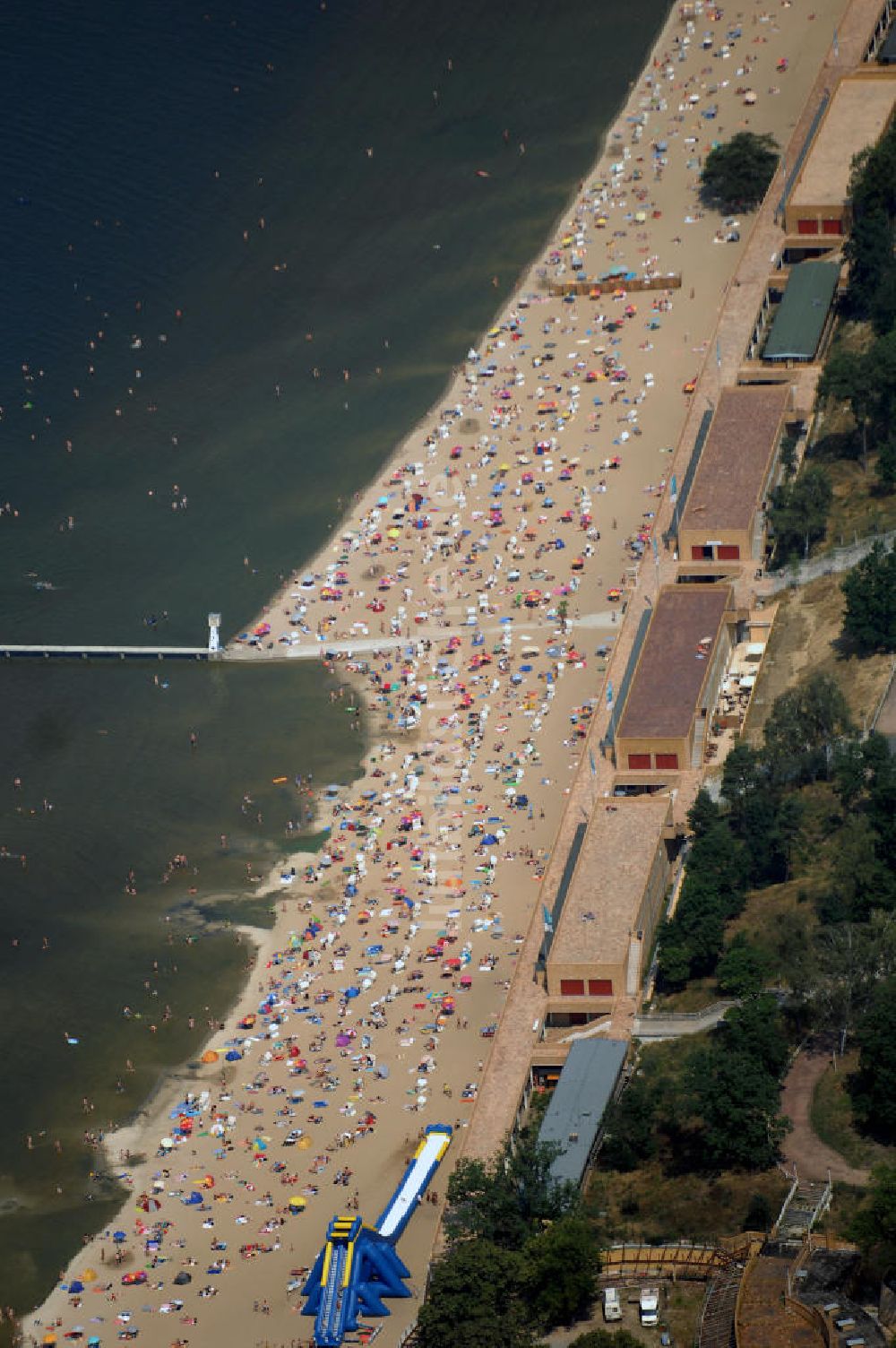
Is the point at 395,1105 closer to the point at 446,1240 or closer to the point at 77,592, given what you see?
the point at 446,1240

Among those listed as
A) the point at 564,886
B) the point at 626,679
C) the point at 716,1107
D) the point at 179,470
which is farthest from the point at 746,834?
the point at 179,470

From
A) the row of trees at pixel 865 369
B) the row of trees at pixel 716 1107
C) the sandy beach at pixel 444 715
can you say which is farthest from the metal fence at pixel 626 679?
the row of trees at pixel 716 1107

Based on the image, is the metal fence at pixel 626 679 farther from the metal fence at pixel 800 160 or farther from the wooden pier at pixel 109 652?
the metal fence at pixel 800 160

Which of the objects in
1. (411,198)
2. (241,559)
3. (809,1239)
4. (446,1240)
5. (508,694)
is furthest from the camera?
(411,198)

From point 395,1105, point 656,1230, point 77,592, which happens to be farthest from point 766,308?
point 656,1230

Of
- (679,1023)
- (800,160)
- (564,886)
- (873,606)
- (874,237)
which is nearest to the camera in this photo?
(679,1023)

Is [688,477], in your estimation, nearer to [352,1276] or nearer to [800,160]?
[800,160]
